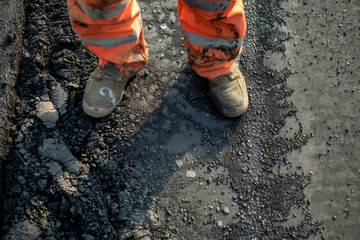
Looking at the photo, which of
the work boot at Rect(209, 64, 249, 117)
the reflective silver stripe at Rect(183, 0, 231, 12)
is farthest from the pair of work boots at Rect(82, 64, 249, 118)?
the reflective silver stripe at Rect(183, 0, 231, 12)

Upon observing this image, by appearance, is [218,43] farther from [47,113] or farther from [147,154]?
[47,113]

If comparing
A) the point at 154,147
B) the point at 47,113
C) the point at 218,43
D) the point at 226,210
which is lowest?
the point at 226,210

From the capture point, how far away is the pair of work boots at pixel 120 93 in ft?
5.96

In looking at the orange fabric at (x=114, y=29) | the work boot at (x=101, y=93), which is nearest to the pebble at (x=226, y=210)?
the work boot at (x=101, y=93)

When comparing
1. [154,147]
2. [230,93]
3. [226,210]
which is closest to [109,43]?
[154,147]

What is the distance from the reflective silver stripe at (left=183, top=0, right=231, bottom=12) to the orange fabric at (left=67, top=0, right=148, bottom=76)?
1.13 ft

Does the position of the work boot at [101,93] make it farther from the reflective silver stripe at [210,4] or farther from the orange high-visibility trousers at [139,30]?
the reflective silver stripe at [210,4]

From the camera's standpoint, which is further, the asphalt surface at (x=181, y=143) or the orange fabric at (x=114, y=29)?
the asphalt surface at (x=181, y=143)

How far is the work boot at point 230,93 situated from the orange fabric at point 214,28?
10 cm

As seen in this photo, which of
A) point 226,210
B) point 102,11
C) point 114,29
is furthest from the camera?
point 226,210

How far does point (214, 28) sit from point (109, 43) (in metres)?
0.62

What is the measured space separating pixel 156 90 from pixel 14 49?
3.49 ft

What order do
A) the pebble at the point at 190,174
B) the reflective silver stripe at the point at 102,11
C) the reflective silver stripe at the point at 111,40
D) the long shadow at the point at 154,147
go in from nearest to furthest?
the reflective silver stripe at the point at 102,11
the reflective silver stripe at the point at 111,40
the long shadow at the point at 154,147
the pebble at the point at 190,174

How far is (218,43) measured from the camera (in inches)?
63.1
